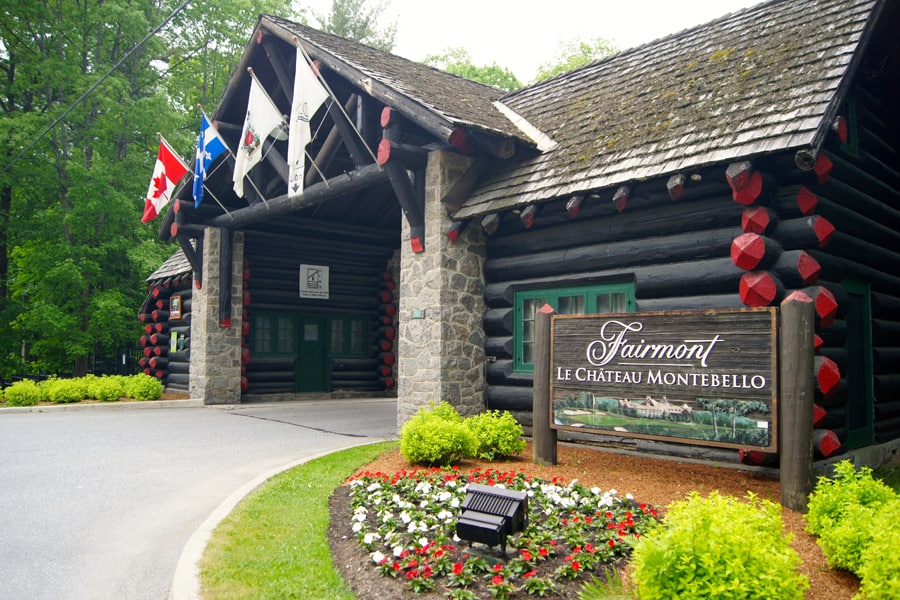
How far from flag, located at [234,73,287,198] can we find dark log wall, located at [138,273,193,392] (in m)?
6.55

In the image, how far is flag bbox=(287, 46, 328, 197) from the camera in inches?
438

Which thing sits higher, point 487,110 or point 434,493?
point 487,110

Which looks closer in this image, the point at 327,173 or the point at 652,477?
the point at 652,477

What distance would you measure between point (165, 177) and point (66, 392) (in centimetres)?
589

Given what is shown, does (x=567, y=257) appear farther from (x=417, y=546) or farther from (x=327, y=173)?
(x=327, y=173)

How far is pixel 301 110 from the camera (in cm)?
1136

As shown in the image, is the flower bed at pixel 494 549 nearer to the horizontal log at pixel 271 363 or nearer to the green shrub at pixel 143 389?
the horizontal log at pixel 271 363

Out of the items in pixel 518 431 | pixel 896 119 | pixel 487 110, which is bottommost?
pixel 518 431

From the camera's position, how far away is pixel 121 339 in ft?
83.3

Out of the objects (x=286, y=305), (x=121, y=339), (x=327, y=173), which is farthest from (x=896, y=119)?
(x=121, y=339)

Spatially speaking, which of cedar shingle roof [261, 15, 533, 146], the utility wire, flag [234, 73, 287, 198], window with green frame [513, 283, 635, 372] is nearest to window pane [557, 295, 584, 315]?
window with green frame [513, 283, 635, 372]

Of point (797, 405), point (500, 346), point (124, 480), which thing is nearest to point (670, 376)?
point (797, 405)

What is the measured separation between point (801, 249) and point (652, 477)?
9.62ft

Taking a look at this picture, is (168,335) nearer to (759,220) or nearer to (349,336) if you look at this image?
(349,336)
